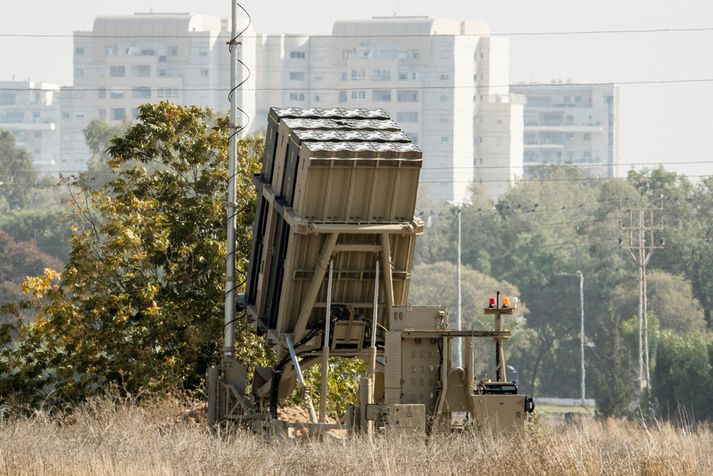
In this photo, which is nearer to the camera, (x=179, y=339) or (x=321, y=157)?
(x=321, y=157)

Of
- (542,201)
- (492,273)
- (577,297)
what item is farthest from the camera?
(542,201)

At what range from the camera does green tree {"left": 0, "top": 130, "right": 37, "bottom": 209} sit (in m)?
155

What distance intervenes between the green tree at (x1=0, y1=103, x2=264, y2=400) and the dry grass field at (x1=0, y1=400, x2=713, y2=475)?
863 centimetres

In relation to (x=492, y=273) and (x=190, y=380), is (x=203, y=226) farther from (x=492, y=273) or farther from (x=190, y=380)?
(x=492, y=273)

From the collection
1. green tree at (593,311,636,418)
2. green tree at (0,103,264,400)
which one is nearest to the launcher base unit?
green tree at (0,103,264,400)

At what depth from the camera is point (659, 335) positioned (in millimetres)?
89562

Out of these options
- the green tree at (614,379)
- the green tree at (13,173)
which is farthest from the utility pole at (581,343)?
the green tree at (13,173)

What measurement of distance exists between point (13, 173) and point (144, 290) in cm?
12780

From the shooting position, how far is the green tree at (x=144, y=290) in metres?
32.1

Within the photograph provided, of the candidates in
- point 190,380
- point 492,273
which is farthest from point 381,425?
point 492,273

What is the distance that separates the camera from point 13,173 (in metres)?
157

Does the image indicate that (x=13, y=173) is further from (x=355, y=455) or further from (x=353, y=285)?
(x=355, y=455)

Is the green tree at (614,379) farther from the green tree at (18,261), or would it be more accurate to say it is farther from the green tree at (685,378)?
the green tree at (18,261)

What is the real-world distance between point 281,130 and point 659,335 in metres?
65.3
